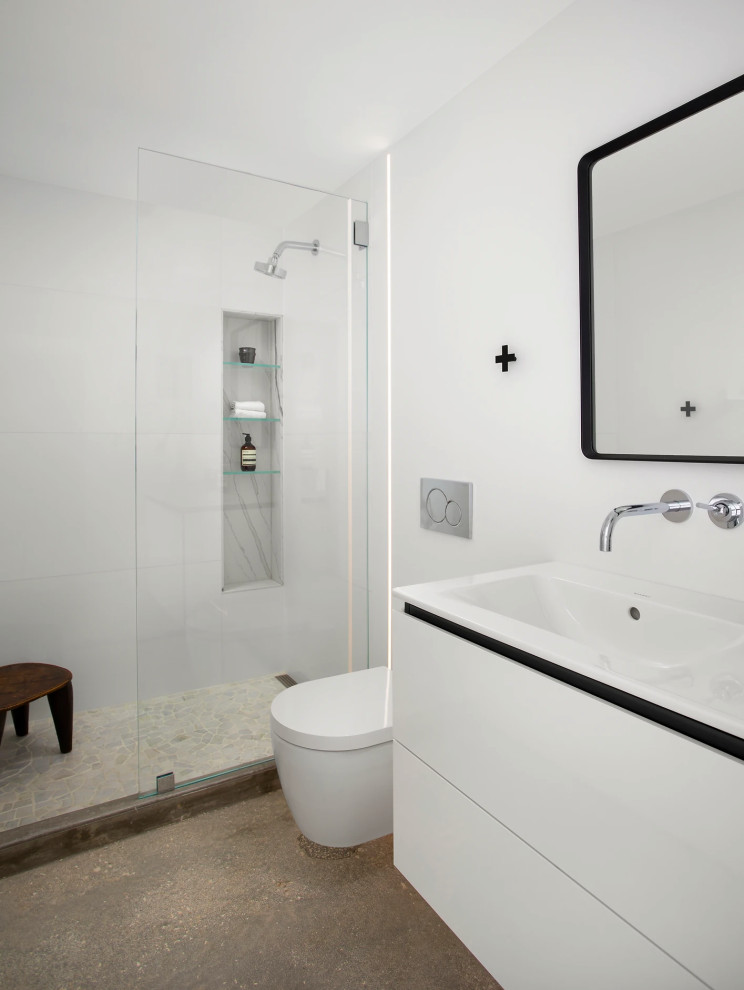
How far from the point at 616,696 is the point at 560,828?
0.86ft

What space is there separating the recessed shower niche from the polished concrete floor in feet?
2.75

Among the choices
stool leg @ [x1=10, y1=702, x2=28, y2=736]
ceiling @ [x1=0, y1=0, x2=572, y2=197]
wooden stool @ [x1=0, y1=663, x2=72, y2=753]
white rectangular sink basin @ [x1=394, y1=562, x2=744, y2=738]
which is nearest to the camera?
white rectangular sink basin @ [x1=394, y1=562, x2=744, y2=738]

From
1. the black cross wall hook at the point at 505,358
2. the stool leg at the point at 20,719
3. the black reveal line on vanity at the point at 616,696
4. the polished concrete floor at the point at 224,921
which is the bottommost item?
the polished concrete floor at the point at 224,921

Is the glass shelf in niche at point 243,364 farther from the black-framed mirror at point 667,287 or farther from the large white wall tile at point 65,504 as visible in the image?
the black-framed mirror at point 667,287

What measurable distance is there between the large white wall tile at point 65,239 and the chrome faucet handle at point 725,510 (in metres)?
2.53

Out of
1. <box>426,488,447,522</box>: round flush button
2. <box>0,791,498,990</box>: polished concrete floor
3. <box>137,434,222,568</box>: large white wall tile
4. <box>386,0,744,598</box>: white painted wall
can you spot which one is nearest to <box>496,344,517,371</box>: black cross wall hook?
<box>386,0,744,598</box>: white painted wall

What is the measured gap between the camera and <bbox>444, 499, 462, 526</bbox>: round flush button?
199cm

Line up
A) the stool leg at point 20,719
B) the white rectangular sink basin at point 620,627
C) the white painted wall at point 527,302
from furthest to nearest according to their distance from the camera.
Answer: the stool leg at point 20,719
the white painted wall at point 527,302
the white rectangular sink basin at point 620,627

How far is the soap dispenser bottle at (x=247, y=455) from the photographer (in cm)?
208

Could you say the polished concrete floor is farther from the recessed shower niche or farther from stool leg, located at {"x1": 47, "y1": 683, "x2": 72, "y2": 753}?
the recessed shower niche

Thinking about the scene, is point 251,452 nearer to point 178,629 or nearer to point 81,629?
point 178,629

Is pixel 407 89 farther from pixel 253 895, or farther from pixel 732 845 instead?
pixel 253 895

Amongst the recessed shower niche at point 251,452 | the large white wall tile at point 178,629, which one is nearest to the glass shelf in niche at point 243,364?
the recessed shower niche at point 251,452

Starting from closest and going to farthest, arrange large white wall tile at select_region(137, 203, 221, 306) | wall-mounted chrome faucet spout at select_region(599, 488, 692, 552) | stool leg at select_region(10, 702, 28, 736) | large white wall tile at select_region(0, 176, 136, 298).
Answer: wall-mounted chrome faucet spout at select_region(599, 488, 692, 552)
large white wall tile at select_region(137, 203, 221, 306)
stool leg at select_region(10, 702, 28, 736)
large white wall tile at select_region(0, 176, 136, 298)
